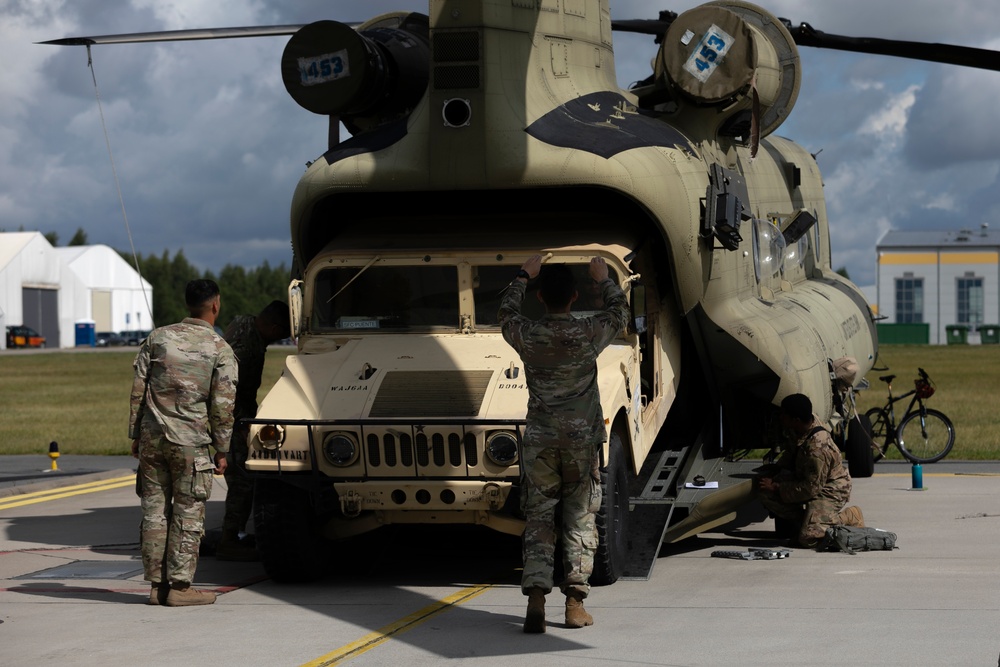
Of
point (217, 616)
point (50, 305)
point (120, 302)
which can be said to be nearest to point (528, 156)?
point (217, 616)

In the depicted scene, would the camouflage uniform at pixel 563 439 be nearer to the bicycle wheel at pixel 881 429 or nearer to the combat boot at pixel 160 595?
the combat boot at pixel 160 595

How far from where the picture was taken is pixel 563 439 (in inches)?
300

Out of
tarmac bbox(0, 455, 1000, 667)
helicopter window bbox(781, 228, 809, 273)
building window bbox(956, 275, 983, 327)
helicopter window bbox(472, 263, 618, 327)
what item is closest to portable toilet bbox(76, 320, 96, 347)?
building window bbox(956, 275, 983, 327)

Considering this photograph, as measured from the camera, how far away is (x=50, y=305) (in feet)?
331

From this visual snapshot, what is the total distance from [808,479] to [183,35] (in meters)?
6.51

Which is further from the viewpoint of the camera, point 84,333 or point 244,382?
point 84,333

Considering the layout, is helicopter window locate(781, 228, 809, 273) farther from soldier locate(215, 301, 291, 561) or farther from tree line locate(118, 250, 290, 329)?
tree line locate(118, 250, 290, 329)

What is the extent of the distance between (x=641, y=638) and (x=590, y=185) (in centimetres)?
353

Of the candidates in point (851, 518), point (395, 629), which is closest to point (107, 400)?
point (851, 518)

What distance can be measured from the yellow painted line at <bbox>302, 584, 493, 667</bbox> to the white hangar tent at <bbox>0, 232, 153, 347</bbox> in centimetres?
8398

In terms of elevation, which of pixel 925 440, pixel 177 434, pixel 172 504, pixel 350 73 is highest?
pixel 350 73

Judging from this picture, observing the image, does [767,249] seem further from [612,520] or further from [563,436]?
[563,436]

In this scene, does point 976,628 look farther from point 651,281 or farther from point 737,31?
point 737,31

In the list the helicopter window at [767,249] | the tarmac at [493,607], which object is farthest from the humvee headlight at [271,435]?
the helicopter window at [767,249]
